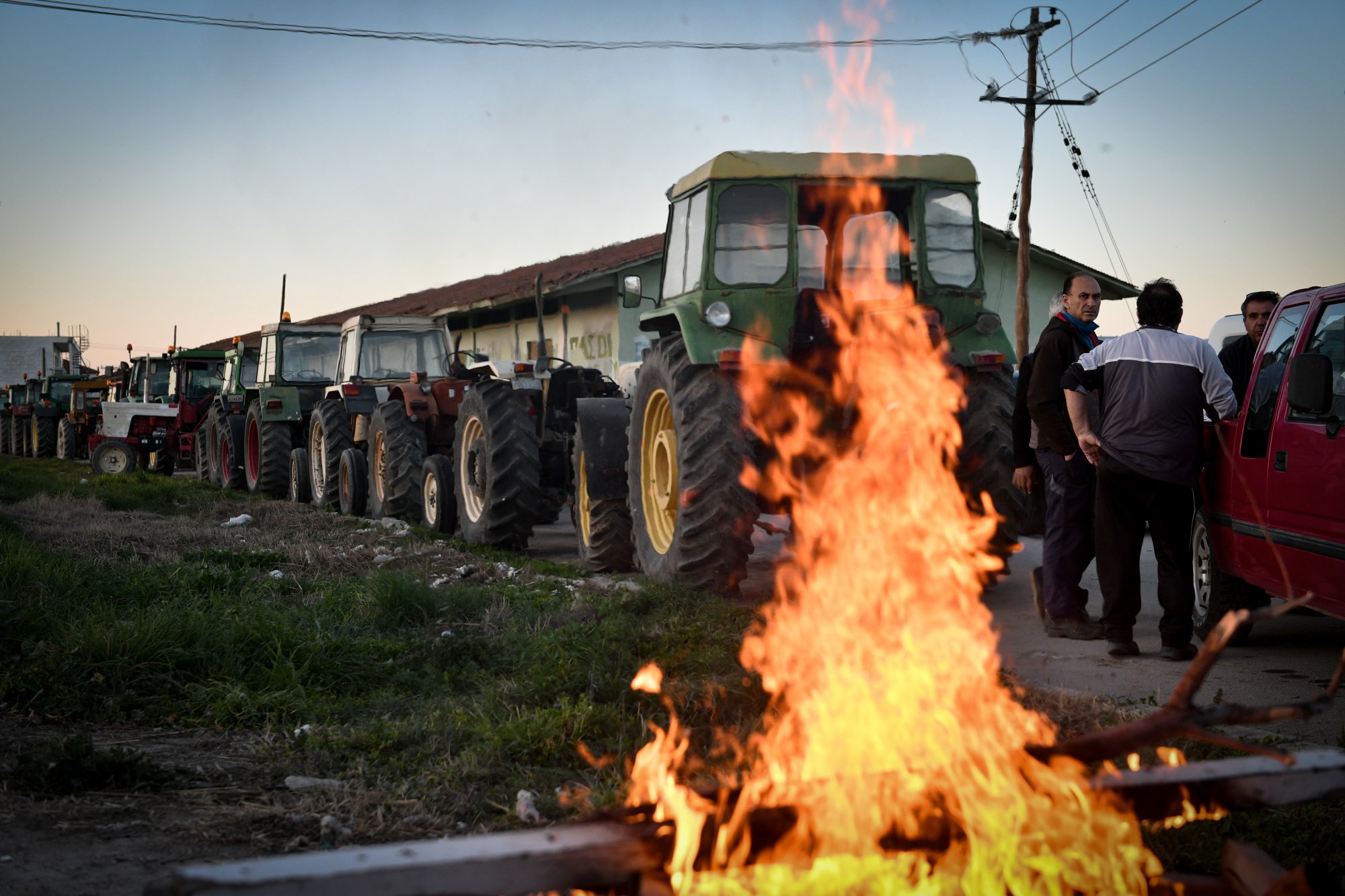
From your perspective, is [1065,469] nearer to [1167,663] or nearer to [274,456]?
[1167,663]

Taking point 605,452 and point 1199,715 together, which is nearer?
point 1199,715

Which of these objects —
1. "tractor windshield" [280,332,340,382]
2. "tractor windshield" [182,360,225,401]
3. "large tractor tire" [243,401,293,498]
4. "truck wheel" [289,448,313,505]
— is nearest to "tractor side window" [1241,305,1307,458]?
"truck wheel" [289,448,313,505]

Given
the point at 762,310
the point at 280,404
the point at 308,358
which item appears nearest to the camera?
the point at 762,310

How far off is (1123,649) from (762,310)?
287 centimetres

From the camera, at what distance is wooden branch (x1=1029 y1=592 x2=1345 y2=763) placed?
2.14 metres

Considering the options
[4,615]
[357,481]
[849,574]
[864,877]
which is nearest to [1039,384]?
[849,574]

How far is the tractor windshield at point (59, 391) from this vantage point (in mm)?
33281

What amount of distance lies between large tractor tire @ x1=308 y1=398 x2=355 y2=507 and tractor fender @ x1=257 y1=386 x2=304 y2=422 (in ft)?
3.85

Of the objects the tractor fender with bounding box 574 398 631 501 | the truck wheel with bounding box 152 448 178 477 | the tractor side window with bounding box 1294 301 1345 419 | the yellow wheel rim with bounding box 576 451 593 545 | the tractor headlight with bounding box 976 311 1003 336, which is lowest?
the truck wheel with bounding box 152 448 178 477

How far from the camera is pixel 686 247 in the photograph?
785 cm

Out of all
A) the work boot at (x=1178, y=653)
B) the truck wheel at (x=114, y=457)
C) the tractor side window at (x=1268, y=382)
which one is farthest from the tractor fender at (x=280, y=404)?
the tractor side window at (x=1268, y=382)

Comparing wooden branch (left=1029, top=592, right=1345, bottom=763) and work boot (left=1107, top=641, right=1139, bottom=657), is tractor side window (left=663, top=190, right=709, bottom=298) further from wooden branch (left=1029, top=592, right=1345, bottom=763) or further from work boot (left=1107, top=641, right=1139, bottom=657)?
wooden branch (left=1029, top=592, right=1345, bottom=763)

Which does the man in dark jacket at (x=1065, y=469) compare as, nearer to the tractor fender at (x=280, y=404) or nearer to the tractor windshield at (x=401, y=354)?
the tractor windshield at (x=401, y=354)

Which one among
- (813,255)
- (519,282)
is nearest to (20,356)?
(519,282)
